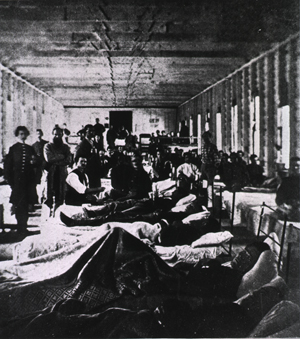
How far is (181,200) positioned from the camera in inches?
185

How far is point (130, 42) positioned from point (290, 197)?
260 cm

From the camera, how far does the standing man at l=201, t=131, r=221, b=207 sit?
16.6 ft

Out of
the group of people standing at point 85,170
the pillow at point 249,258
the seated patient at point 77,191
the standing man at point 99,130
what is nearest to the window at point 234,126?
the group of people standing at point 85,170

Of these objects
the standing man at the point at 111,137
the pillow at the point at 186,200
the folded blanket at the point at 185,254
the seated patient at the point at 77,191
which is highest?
the standing man at the point at 111,137

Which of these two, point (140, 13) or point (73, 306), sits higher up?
point (140, 13)

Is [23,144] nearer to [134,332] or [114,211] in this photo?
[114,211]

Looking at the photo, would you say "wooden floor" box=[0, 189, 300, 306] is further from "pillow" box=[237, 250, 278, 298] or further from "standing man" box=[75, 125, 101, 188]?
"standing man" box=[75, 125, 101, 188]

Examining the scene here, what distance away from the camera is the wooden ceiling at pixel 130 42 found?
385 cm

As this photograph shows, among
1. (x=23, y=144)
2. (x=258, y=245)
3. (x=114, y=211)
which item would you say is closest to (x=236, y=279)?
(x=258, y=245)

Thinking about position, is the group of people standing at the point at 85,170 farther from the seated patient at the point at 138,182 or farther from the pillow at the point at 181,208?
the pillow at the point at 181,208

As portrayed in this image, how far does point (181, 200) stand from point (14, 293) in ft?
7.88

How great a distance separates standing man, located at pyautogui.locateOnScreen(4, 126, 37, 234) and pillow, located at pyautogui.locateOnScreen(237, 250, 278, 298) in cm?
254

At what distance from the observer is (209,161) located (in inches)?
207

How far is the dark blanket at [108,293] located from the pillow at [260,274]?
0.07m
